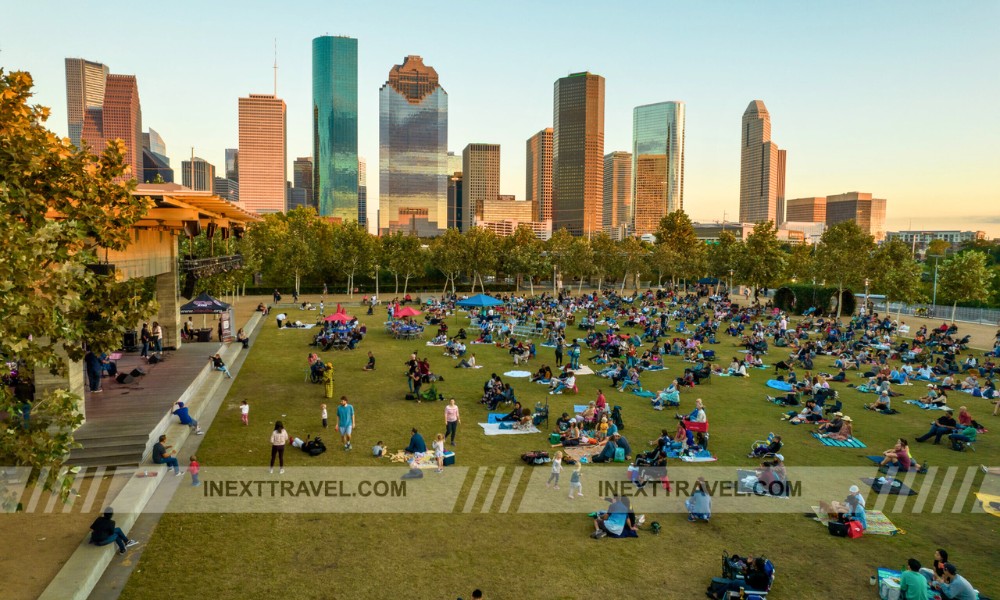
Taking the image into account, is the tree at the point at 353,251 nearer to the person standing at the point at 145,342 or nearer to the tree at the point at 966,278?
the person standing at the point at 145,342

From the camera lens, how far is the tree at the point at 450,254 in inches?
2318

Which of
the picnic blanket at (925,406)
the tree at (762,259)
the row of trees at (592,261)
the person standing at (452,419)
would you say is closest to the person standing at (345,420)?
the person standing at (452,419)

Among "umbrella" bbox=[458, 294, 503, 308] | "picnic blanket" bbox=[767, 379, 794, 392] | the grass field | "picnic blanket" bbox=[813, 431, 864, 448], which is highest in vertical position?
"umbrella" bbox=[458, 294, 503, 308]

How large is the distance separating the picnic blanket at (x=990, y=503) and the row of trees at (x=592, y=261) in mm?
33112

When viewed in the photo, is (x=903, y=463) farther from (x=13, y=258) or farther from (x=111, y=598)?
(x=13, y=258)

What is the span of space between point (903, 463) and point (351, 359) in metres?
21.2

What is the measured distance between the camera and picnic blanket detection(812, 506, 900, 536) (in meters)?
10.5

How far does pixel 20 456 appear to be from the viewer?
6.37 metres

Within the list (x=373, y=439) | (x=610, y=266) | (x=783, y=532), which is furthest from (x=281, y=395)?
(x=610, y=266)

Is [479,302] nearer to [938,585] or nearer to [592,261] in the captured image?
[938,585]

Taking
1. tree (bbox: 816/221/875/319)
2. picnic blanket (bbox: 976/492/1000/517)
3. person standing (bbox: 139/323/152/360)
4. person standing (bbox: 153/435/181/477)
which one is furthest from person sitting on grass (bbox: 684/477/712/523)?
tree (bbox: 816/221/875/319)

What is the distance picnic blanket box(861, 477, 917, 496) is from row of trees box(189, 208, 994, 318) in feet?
111

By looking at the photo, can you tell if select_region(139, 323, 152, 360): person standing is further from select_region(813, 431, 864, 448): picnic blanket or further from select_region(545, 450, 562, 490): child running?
select_region(813, 431, 864, 448): picnic blanket

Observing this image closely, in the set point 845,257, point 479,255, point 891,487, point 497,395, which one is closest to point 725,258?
point 845,257
